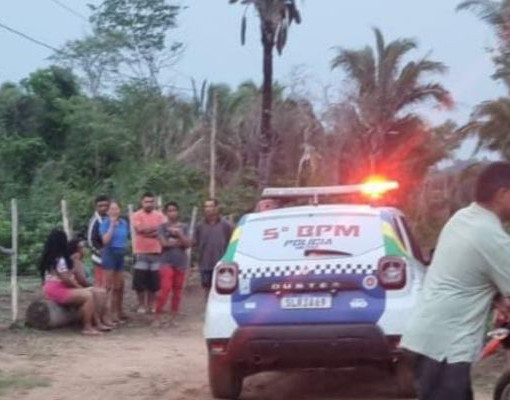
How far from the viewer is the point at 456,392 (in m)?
5.17

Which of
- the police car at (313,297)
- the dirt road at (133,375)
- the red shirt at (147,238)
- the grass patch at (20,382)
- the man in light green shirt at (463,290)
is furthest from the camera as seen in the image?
the red shirt at (147,238)

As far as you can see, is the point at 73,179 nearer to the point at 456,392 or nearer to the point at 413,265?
the point at 413,265

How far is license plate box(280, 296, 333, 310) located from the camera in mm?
8609

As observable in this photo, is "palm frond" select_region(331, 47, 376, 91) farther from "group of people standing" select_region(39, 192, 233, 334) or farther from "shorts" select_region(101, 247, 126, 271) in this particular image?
"shorts" select_region(101, 247, 126, 271)

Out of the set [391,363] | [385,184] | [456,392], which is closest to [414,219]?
[385,184]

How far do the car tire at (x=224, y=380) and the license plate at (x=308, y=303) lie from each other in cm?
75

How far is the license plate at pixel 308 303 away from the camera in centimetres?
861

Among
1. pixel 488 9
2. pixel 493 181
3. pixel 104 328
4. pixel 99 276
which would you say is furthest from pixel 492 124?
pixel 493 181

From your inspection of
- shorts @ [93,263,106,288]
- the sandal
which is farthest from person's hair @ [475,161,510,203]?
shorts @ [93,263,106,288]

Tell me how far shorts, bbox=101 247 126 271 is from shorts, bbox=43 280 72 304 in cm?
130

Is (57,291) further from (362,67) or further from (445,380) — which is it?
(362,67)

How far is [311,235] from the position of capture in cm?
897

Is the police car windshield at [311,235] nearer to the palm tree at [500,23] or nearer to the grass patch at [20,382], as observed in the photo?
the grass patch at [20,382]

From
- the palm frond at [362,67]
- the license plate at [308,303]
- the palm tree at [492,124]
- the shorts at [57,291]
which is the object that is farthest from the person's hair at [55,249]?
the palm frond at [362,67]
